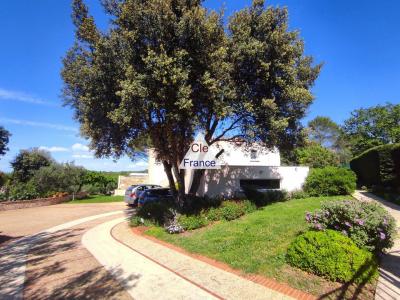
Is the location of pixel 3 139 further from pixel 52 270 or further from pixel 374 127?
pixel 374 127

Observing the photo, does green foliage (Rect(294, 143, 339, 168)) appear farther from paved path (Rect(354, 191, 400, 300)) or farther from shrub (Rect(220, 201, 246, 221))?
paved path (Rect(354, 191, 400, 300))

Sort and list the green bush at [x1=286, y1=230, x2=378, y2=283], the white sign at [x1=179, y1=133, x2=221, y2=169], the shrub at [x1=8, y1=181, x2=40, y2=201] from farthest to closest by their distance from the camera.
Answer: the shrub at [x1=8, y1=181, x2=40, y2=201] < the white sign at [x1=179, y1=133, x2=221, y2=169] < the green bush at [x1=286, y1=230, x2=378, y2=283]

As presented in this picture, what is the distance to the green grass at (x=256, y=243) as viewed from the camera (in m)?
6.86

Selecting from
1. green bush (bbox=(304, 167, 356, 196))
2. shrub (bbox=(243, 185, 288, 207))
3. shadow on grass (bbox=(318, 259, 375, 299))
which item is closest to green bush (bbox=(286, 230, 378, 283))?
shadow on grass (bbox=(318, 259, 375, 299))

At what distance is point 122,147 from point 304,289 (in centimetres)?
1054

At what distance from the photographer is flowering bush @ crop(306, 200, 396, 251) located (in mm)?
7254

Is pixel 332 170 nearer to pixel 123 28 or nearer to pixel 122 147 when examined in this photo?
pixel 122 147

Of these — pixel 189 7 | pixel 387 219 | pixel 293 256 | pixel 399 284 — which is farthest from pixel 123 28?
pixel 399 284

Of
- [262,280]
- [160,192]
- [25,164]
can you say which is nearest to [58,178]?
[25,164]

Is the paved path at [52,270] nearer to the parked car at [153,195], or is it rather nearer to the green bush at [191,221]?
the green bush at [191,221]

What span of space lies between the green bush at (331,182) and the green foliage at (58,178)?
71.3ft

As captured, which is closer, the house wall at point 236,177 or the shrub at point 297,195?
the house wall at point 236,177

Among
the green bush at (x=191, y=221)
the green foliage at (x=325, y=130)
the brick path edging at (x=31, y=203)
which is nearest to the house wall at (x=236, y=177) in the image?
the green bush at (x=191, y=221)

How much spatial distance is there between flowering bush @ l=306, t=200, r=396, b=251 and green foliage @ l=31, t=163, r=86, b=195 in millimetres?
26846
